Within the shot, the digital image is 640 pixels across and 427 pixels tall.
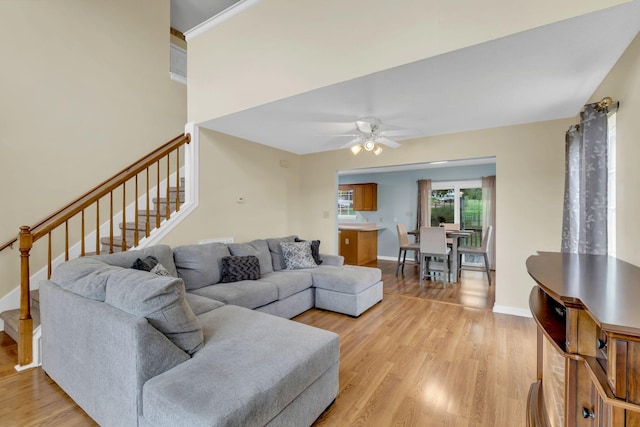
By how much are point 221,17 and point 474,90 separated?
287 cm

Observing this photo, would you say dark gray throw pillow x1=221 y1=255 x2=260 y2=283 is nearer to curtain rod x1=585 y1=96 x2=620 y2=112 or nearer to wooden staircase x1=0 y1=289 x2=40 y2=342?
wooden staircase x1=0 y1=289 x2=40 y2=342

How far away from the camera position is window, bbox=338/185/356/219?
325 inches

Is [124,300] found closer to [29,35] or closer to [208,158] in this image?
[208,158]

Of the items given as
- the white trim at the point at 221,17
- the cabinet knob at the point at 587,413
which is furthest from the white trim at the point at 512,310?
the white trim at the point at 221,17

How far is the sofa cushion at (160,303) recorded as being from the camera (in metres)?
1.44

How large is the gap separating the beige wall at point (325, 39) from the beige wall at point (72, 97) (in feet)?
4.27

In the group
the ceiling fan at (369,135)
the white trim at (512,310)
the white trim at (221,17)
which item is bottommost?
the white trim at (512,310)

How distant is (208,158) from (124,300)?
2.70 m

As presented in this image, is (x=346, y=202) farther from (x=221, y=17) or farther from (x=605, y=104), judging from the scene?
(x=605, y=104)

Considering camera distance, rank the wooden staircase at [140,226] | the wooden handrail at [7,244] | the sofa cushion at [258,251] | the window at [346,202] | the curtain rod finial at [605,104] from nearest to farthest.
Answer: the curtain rod finial at [605,104]
the wooden handrail at [7,244]
the wooden staircase at [140,226]
the sofa cushion at [258,251]
the window at [346,202]

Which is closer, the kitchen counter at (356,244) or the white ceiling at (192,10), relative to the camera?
the white ceiling at (192,10)

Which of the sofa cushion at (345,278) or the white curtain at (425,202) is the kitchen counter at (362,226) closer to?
the white curtain at (425,202)

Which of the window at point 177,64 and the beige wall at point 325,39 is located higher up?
the window at point 177,64

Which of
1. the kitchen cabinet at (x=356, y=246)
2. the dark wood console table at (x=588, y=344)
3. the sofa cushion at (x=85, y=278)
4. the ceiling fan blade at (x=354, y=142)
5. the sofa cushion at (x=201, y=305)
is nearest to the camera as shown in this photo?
the dark wood console table at (x=588, y=344)
